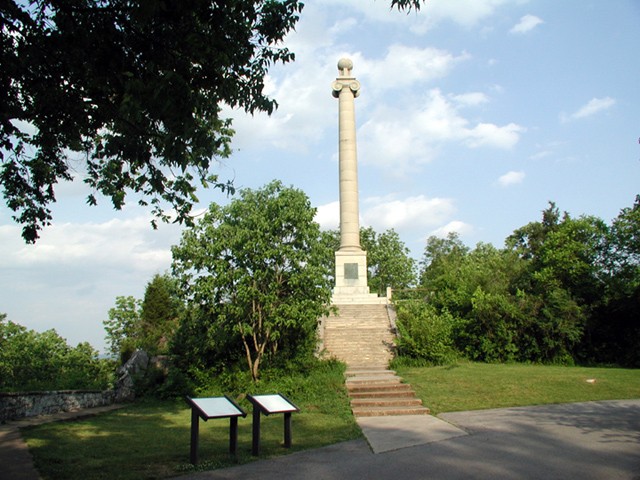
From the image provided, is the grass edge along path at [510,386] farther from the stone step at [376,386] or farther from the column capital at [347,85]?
the column capital at [347,85]

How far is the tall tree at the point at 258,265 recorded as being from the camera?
16.0 meters

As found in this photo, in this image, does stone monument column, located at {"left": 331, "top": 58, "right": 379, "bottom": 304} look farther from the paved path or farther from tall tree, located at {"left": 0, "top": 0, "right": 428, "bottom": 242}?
tall tree, located at {"left": 0, "top": 0, "right": 428, "bottom": 242}

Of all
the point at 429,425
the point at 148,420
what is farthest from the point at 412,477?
the point at 148,420

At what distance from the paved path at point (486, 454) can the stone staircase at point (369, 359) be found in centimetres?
220

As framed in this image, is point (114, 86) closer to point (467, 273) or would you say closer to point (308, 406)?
point (308, 406)

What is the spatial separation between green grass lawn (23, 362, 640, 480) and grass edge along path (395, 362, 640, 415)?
0.02 metres

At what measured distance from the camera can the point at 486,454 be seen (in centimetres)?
739

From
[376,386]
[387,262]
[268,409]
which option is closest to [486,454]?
[268,409]

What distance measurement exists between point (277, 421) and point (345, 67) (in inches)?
1032

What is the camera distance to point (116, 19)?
695cm

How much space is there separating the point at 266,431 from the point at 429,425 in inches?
123

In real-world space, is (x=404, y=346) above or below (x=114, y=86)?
below

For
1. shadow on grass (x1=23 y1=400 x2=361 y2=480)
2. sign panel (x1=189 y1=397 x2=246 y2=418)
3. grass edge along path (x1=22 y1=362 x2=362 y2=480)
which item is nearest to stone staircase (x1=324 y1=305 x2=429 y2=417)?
grass edge along path (x1=22 y1=362 x2=362 y2=480)

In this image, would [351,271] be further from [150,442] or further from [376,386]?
[150,442]
